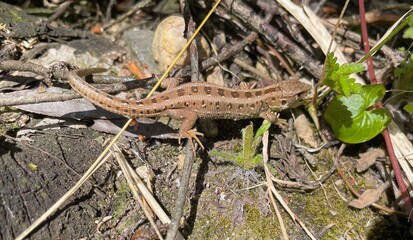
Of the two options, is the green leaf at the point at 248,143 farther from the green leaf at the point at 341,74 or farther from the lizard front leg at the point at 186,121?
the green leaf at the point at 341,74

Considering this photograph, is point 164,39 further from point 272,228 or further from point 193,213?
point 272,228

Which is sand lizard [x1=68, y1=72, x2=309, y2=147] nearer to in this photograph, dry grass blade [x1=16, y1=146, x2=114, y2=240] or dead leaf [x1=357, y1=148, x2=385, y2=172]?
dry grass blade [x1=16, y1=146, x2=114, y2=240]

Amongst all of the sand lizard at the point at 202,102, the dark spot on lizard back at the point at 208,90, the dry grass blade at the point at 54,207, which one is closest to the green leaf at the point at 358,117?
the sand lizard at the point at 202,102

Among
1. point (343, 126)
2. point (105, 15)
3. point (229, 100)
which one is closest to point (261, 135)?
point (229, 100)

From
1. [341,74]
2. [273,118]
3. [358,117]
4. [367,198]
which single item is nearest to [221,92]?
[273,118]

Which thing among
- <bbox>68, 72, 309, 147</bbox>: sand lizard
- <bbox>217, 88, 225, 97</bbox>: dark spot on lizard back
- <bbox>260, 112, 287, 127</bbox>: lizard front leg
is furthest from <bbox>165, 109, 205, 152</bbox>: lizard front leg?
<bbox>260, 112, 287, 127</bbox>: lizard front leg

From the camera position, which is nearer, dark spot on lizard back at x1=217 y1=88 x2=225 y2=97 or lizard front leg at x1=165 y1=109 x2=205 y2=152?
lizard front leg at x1=165 y1=109 x2=205 y2=152
